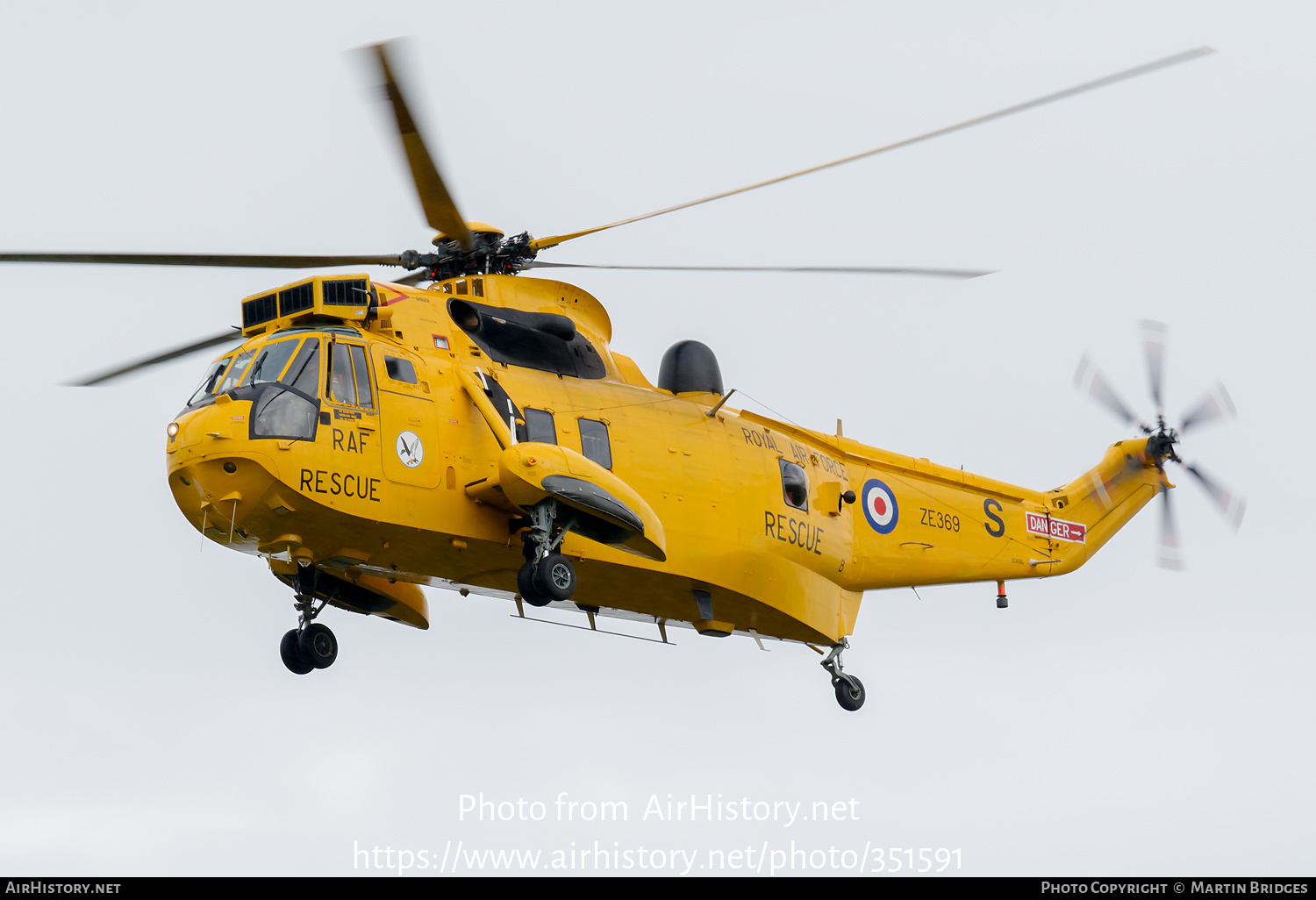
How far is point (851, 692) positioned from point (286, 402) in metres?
9.77

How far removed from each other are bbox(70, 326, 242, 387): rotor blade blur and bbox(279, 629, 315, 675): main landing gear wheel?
358 cm

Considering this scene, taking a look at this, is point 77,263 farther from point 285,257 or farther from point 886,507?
point 886,507

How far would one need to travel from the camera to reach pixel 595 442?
19.6 m

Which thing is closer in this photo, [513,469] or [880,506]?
[513,469]

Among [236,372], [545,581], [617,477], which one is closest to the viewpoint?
[236,372]

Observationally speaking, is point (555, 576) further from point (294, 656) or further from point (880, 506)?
point (880, 506)

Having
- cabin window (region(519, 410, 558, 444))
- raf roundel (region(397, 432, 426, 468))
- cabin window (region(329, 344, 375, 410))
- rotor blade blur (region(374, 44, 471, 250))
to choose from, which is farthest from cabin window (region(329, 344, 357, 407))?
cabin window (region(519, 410, 558, 444))

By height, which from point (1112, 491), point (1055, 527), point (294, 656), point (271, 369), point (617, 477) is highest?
point (1112, 491)

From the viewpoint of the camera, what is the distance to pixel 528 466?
17.8 m

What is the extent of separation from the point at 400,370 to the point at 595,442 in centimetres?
268

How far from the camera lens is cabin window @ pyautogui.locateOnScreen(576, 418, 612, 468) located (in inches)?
766

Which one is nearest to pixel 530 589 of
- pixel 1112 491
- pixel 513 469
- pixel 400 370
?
pixel 513 469

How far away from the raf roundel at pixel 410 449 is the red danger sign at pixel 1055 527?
426 inches

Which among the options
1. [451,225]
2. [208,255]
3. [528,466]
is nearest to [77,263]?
[208,255]
